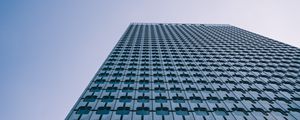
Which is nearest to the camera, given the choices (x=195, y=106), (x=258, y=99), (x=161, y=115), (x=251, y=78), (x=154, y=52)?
(x=161, y=115)

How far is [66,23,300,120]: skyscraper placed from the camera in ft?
94.1

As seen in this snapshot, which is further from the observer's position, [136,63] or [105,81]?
[136,63]

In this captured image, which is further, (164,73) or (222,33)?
(222,33)

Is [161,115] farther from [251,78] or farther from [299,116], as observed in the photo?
[251,78]

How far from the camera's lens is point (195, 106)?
29.9 metres

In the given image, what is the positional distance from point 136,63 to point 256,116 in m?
21.7

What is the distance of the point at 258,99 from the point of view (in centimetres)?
3241

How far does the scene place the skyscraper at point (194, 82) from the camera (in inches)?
1129

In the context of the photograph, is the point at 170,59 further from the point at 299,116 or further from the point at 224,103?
the point at 299,116

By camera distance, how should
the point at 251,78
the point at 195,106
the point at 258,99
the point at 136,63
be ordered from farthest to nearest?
the point at 136,63 → the point at 251,78 → the point at 258,99 → the point at 195,106

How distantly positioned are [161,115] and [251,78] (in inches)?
728

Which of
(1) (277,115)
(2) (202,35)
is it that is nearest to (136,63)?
(1) (277,115)

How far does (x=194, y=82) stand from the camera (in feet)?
120

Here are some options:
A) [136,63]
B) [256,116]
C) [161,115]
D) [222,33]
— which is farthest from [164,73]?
[222,33]
